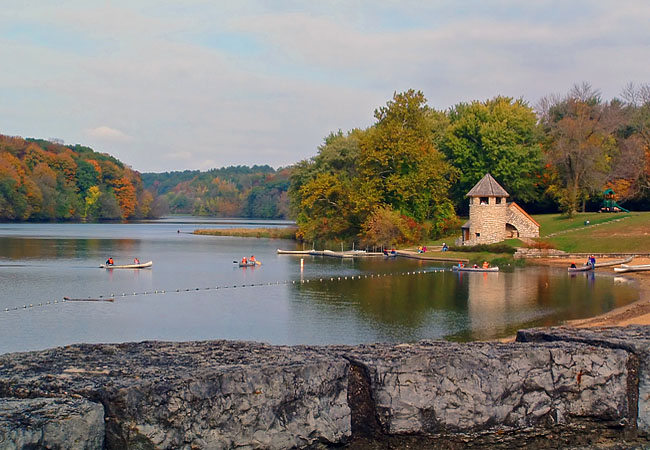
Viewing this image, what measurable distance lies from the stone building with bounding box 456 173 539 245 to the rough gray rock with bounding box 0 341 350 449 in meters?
59.3

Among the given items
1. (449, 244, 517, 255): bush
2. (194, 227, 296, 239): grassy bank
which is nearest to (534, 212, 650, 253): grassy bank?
(449, 244, 517, 255): bush

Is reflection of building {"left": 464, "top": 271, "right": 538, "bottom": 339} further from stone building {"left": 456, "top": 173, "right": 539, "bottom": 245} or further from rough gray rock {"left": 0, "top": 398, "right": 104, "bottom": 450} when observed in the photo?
rough gray rock {"left": 0, "top": 398, "right": 104, "bottom": 450}

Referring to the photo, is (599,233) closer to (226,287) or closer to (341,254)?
(341,254)

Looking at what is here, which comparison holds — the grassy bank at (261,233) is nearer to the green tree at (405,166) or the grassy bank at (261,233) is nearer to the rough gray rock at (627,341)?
the green tree at (405,166)

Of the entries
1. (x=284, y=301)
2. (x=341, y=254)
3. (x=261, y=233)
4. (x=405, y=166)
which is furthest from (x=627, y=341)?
(x=261, y=233)

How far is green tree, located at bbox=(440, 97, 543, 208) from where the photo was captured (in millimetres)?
73500

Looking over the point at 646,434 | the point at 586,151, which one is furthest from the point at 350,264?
the point at 646,434

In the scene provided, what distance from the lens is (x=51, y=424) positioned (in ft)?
14.0

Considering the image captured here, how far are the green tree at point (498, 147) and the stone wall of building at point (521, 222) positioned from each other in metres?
9.93

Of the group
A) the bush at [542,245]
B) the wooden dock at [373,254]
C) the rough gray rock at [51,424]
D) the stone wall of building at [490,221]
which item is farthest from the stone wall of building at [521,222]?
the rough gray rock at [51,424]

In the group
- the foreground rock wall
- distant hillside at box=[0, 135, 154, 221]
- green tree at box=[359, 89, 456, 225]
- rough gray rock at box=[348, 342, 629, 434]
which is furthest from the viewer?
distant hillside at box=[0, 135, 154, 221]

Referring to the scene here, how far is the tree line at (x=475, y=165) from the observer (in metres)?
69.7

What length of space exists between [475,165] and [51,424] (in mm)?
73812

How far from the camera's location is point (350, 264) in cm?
5888
